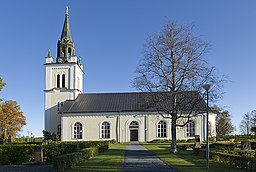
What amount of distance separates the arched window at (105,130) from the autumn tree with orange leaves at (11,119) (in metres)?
23.8

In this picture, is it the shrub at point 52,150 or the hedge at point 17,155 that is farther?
the shrub at point 52,150

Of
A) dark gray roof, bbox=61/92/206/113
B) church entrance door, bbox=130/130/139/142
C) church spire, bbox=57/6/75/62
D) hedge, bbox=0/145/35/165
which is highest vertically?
church spire, bbox=57/6/75/62

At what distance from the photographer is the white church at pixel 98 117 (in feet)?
154

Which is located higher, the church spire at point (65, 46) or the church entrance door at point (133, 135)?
the church spire at point (65, 46)

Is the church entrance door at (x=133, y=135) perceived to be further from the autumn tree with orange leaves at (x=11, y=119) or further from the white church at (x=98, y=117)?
the autumn tree with orange leaves at (x=11, y=119)

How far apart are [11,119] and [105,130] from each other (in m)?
24.8

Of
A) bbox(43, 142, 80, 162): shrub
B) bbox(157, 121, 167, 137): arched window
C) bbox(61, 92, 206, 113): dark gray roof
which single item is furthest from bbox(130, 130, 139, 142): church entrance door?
bbox(43, 142, 80, 162): shrub

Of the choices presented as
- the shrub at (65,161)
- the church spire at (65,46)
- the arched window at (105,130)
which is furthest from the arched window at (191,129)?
the shrub at (65,161)

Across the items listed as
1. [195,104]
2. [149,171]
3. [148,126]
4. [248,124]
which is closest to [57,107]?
[148,126]

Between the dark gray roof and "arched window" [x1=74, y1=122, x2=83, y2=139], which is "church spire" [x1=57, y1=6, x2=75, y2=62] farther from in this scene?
"arched window" [x1=74, y1=122, x2=83, y2=139]

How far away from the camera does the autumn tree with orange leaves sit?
61644 millimetres

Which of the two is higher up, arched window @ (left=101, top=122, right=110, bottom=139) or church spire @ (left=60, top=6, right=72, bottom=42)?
church spire @ (left=60, top=6, right=72, bottom=42)

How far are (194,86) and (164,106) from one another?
14.1 ft

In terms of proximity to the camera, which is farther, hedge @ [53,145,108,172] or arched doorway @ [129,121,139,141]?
arched doorway @ [129,121,139,141]
